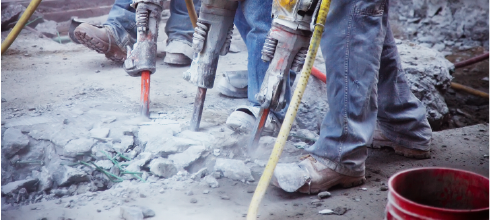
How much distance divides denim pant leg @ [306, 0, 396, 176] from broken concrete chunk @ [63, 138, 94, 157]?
42.8 inches

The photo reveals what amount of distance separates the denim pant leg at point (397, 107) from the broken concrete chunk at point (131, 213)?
1289 millimetres

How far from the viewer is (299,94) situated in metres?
1.65

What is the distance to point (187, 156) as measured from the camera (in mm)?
2166

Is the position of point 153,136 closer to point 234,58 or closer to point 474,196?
point 474,196

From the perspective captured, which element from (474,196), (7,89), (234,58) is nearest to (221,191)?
(474,196)

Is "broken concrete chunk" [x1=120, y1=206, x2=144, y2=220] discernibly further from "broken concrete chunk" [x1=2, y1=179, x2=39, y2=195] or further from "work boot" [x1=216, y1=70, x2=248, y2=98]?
A: "work boot" [x1=216, y1=70, x2=248, y2=98]

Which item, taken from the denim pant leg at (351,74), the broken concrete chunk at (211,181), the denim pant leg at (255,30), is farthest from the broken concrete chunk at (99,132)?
the denim pant leg at (351,74)

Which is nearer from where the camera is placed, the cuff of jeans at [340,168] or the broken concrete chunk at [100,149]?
the cuff of jeans at [340,168]

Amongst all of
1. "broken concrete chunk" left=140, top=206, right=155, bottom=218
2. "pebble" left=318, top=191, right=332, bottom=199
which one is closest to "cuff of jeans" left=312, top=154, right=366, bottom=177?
"pebble" left=318, top=191, right=332, bottom=199

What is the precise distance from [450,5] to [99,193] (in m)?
4.91

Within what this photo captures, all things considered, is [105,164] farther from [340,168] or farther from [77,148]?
[340,168]

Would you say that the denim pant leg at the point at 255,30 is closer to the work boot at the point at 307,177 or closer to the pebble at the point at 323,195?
the work boot at the point at 307,177

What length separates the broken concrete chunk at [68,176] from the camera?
1979mm

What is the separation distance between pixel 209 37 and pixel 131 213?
3.09 ft
